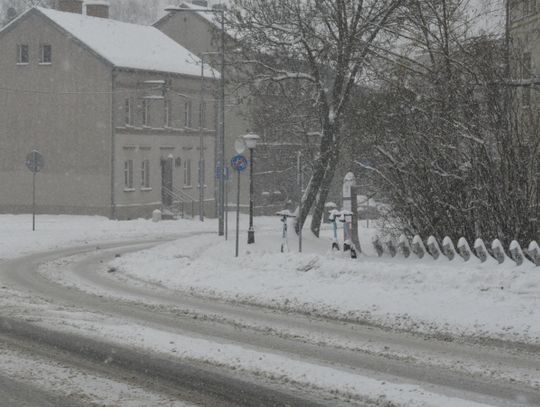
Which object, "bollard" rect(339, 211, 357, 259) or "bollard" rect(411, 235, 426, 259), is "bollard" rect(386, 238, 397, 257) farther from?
"bollard" rect(411, 235, 426, 259)

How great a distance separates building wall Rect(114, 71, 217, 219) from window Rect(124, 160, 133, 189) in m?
0.18

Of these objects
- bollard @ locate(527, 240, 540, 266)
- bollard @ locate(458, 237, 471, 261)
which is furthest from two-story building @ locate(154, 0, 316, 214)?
bollard @ locate(527, 240, 540, 266)

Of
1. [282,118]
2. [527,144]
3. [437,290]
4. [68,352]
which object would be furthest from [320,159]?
[68,352]

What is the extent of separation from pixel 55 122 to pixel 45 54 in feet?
12.4

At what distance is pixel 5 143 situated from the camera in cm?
5191

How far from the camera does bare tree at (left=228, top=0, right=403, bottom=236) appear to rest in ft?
82.2

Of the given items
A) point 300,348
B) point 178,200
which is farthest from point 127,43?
point 300,348

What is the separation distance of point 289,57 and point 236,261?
8666 mm

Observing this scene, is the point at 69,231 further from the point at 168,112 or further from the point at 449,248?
the point at 449,248

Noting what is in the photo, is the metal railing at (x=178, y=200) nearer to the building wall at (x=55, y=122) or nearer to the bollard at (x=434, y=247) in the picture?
the building wall at (x=55, y=122)

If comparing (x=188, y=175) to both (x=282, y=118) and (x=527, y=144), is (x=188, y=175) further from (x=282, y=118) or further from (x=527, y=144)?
(x=527, y=144)

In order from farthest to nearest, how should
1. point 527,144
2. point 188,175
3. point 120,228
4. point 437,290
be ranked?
point 188,175 → point 120,228 → point 527,144 → point 437,290

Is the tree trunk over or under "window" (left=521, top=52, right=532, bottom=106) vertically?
under

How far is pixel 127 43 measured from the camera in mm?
53875
